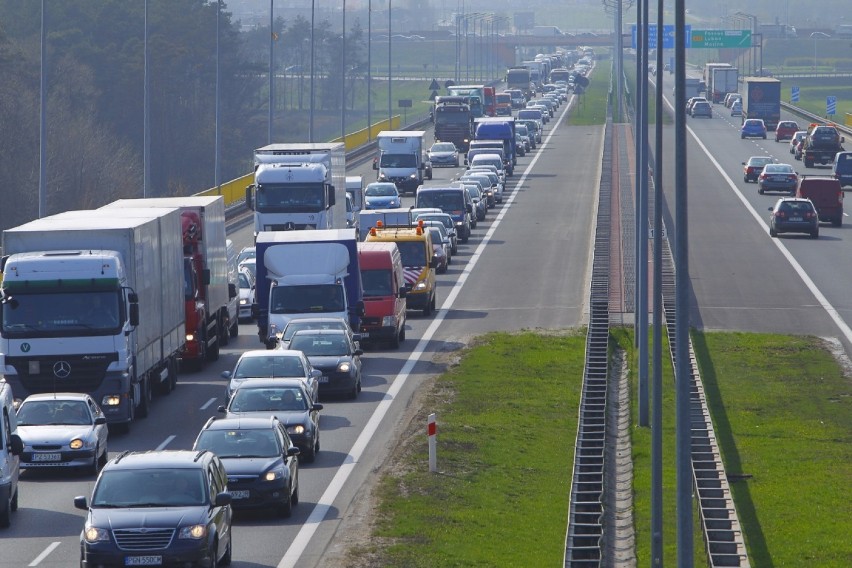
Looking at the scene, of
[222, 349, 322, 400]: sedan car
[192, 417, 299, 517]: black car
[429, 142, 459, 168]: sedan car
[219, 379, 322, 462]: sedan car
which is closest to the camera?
[192, 417, 299, 517]: black car

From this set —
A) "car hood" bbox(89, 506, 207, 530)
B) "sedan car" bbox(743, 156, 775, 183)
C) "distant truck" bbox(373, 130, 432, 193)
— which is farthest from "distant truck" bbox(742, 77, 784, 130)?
"car hood" bbox(89, 506, 207, 530)

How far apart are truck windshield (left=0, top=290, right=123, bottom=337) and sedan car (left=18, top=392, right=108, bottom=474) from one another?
9.38 feet

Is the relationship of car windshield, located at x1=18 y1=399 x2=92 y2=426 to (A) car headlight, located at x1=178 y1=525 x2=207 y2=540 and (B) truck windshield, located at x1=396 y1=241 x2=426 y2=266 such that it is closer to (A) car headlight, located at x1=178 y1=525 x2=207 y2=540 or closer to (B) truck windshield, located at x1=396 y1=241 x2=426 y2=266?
(A) car headlight, located at x1=178 y1=525 x2=207 y2=540

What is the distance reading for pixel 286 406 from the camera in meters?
28.0

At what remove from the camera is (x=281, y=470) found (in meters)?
23.3

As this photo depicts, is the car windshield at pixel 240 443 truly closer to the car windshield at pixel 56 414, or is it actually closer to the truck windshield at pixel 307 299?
the car windshield at pixel 56 414

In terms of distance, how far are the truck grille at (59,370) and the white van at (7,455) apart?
259 inches

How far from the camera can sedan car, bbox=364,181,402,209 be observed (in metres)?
71.1

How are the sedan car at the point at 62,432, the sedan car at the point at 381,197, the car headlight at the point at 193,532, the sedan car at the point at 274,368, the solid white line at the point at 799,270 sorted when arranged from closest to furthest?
1. the car headlight at the point at 193,532
2. the sedan car at the point at 62,432
3. the sedan car at the point at 274,368
4. the solid white line at the point at 799,270
5. the sedan car at the point at 381,197

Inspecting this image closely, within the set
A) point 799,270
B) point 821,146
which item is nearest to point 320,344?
point 799,270

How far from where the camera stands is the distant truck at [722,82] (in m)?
166

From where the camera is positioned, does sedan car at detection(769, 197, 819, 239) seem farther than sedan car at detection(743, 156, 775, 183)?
No

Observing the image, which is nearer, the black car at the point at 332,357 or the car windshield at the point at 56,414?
the car windshield at the point at 56,414

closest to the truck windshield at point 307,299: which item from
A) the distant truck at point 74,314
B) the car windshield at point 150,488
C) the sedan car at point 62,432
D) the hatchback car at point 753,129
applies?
the distant truck at point 74,314
